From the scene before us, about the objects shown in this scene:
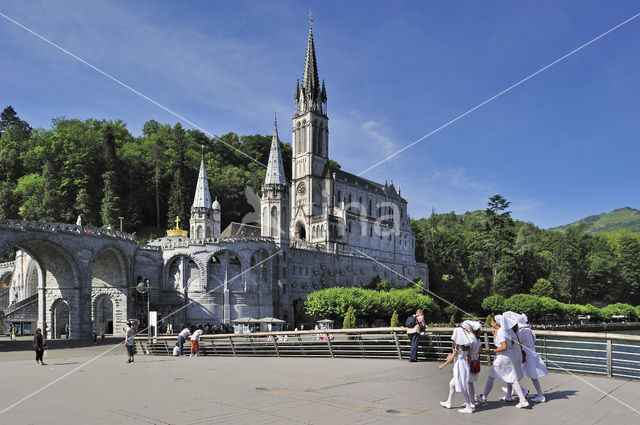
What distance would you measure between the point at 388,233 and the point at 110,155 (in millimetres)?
46978

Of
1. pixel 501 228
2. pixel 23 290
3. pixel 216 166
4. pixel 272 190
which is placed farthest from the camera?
pixel 216 166

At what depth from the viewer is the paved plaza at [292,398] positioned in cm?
812

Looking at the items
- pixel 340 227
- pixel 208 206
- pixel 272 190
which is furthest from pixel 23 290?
pixel 340 227

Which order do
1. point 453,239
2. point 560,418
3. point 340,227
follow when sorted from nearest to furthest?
point 560,418
point 340,227
point 453,239

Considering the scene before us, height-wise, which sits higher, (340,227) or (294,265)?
(340,227)

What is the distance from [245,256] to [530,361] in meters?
48.8

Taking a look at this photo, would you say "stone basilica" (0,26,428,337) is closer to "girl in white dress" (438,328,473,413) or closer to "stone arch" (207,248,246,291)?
"stone arch" (207,248,246,291)

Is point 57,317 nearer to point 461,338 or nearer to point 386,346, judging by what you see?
point 386,346

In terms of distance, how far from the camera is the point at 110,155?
82.9 metres

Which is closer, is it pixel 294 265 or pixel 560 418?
pixel 560 418

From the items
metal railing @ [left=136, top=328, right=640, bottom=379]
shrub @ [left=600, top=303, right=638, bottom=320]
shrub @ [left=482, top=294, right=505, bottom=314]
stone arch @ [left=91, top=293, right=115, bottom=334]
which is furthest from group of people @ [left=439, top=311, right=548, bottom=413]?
shrub @ [left=600, top=303, right=638, bottom=320]

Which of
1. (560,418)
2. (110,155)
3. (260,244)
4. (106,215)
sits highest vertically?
(110,155)

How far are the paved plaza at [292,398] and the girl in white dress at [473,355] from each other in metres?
0.40

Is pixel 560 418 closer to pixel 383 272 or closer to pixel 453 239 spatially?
pixel 383 272
